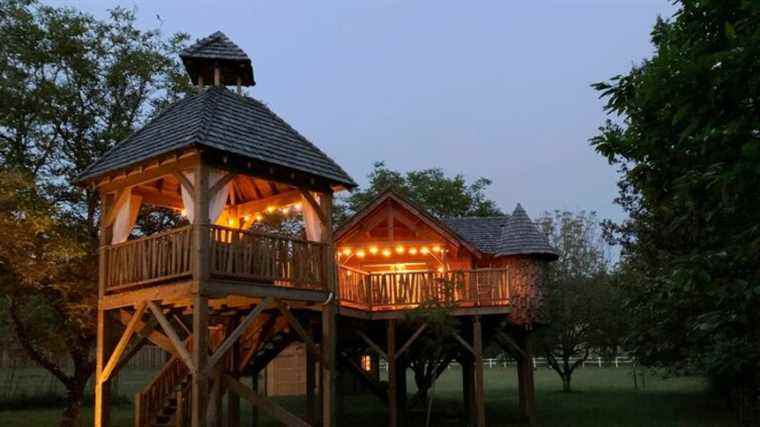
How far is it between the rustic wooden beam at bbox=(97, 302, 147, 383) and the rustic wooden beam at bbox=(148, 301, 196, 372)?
1.20ft

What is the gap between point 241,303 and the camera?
15.2 meters

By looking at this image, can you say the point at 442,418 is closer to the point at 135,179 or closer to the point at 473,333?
the point at 473,333

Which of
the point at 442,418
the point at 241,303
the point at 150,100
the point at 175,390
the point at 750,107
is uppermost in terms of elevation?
the point at 150,100

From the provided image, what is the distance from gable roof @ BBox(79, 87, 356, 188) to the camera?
14.0 meters

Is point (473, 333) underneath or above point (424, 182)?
underneath

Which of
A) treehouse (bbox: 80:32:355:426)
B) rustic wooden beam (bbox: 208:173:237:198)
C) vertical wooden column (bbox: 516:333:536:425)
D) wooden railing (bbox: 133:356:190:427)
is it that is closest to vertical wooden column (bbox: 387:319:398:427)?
treehouse (bbox: 80:32:355:426)

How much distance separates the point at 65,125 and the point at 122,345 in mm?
7648

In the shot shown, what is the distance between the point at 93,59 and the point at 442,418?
14.3m

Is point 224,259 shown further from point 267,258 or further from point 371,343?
point 371,343

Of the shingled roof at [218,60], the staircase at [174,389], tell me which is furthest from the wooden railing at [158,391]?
the shingled roof at [218,60]

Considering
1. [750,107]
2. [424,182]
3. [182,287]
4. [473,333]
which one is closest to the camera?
[750,107]

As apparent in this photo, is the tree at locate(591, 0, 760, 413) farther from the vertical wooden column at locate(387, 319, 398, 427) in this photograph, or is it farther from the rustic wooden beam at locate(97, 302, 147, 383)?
the vertical wooden column at locate(387, 319, 398, 427)

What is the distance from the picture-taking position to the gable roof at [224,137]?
14.0m

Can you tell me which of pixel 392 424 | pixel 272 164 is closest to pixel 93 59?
pixel 272 164
